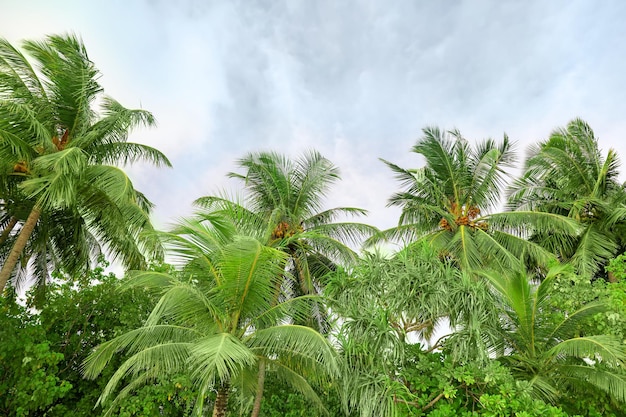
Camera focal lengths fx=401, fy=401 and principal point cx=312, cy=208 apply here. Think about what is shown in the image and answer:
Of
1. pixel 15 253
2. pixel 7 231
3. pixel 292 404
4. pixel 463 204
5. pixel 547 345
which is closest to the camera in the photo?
pixel 547 345

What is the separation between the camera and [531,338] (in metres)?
7.61

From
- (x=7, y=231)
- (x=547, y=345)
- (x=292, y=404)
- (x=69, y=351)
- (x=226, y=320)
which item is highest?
(x=7, y=231)

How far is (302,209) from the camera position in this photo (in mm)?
13391

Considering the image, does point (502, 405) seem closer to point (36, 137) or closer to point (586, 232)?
point (586, 232)

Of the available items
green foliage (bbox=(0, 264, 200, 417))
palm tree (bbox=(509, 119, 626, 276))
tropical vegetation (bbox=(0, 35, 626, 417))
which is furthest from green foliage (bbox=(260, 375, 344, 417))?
palm tree (bbox=(509, 119, 626, 276))

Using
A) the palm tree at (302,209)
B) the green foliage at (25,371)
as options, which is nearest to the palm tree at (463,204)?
the palm tree at (302,209)

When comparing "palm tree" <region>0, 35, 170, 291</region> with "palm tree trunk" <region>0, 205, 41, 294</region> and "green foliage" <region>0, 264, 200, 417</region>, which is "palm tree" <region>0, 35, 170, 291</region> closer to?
"palm tree trunk" <region>0, 205, 41, 294</region>

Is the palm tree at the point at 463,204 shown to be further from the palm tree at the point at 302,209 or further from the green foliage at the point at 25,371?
the green foliage at the point at 25,371

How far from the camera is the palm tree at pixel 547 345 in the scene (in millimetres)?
6773

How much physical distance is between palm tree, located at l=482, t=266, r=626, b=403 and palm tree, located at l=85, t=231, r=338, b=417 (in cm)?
368

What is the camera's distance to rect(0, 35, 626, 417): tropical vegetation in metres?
6.66

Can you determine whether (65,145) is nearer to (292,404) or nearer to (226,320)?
(226,320)

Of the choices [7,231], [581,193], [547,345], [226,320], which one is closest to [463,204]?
[581,193]

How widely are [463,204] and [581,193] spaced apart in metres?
3.93
